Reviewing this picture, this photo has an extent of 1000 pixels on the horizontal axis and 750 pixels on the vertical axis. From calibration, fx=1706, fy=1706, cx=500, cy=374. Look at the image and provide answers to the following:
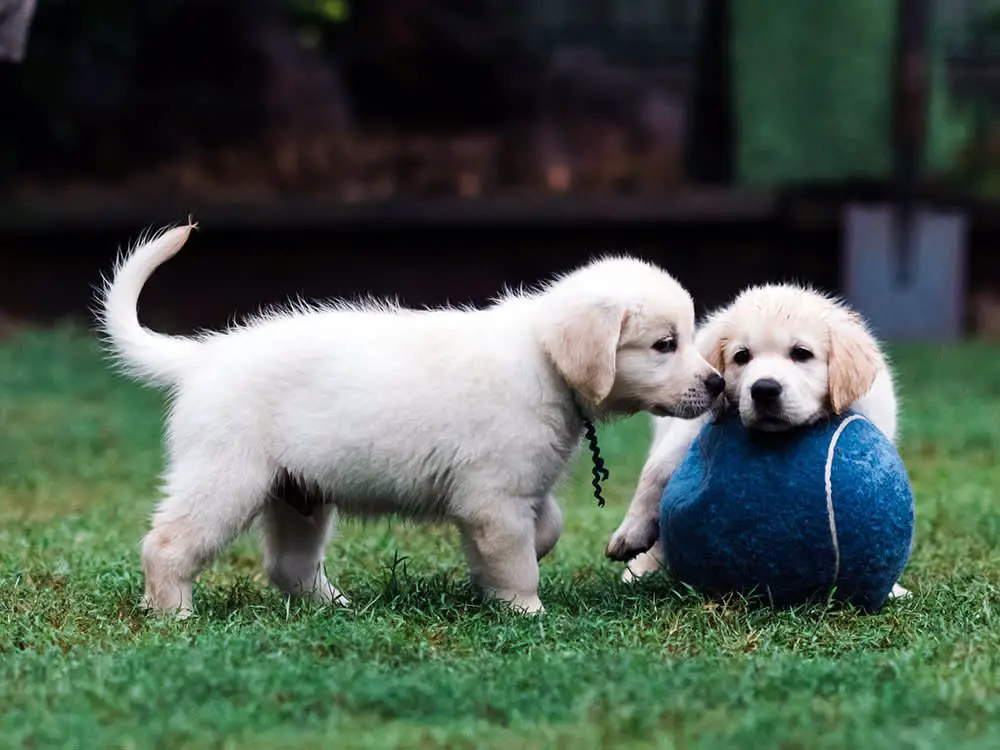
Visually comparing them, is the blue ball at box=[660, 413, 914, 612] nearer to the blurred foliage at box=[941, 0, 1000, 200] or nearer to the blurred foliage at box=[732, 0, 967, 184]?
the blurred foliage at box=[732, 0, 967, 184]

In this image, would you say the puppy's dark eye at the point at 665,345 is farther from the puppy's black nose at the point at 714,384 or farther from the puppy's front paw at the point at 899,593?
the puppy's front paw at the point at 899,593

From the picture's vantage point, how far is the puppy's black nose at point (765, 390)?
5055 millimetres

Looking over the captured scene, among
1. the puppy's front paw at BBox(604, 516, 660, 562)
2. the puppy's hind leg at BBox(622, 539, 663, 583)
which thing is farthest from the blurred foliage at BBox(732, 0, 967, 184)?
the puppy's front paw at BBox(604, 516, 660, 562)

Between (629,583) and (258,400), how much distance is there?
1.37 m

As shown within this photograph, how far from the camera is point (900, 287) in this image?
1423 cm

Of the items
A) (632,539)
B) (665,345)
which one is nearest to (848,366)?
(665,345)

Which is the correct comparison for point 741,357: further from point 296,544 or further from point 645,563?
point 296,544

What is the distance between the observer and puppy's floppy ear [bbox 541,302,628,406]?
16.5 feet

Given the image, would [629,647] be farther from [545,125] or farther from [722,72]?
[545,125]

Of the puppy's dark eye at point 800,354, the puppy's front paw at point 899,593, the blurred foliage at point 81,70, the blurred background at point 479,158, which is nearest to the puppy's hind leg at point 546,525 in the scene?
the puppy's dark eye at point 800,354

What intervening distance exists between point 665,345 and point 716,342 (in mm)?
275

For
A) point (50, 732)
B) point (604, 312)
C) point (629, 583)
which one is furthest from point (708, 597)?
point (50, 732)

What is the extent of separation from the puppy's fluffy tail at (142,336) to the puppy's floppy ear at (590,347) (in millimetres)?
1204

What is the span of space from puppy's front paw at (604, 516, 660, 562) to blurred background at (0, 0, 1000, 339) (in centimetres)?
889
